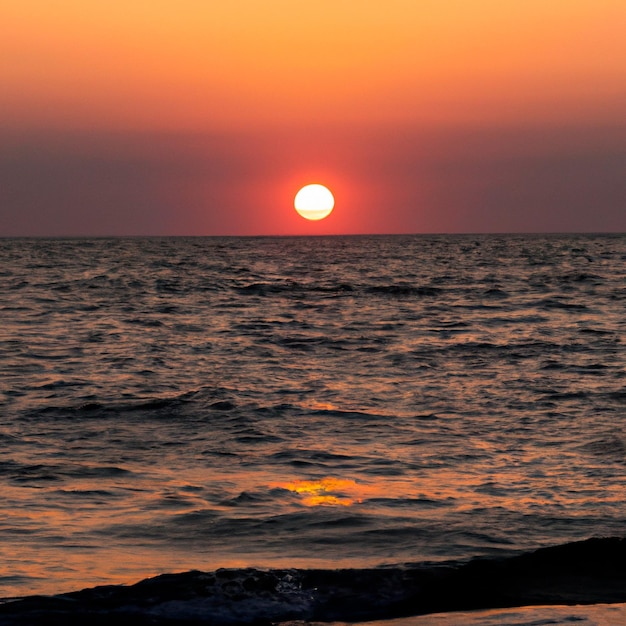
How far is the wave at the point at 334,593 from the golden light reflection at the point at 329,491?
2.00m

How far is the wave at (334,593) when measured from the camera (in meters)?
6.08

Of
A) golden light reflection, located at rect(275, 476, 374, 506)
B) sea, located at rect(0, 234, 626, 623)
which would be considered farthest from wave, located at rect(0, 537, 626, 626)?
→ golden light reflection, located at rect(275, 476, 374, 506)

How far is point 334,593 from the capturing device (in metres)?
6.48

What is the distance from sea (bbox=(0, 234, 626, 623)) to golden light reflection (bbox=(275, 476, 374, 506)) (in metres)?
0.03

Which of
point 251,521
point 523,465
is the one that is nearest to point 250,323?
point 523,465

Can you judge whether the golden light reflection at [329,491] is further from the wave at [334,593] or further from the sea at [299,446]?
the wave at [334,593]

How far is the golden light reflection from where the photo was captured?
9086 mm

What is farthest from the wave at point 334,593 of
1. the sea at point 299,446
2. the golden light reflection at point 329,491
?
the golden light reflection at point 329,491

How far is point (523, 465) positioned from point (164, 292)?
31.8 metres

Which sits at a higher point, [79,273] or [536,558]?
[79,273]

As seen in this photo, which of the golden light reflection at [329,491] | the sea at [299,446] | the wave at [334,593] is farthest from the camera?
the golden light reflection at [329,491]

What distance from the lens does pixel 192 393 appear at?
50.3 ft

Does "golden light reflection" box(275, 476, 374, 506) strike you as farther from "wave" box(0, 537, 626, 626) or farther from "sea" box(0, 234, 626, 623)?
"wave" box(0, 537, 626, 626)

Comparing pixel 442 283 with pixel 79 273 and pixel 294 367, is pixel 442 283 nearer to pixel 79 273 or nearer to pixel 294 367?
pixel 79 273
